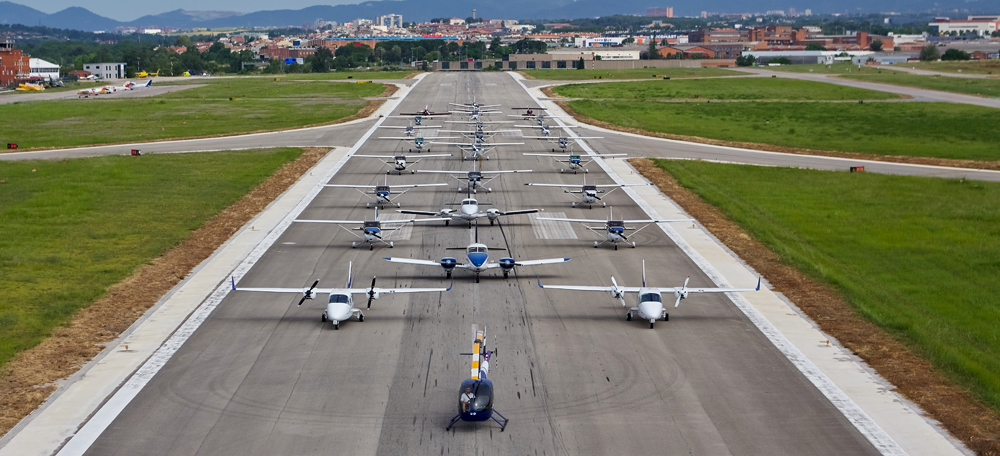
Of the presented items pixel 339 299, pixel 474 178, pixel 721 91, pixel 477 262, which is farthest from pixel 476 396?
pixel 721 91

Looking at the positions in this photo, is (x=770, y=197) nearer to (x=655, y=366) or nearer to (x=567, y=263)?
(x=567, y=263)

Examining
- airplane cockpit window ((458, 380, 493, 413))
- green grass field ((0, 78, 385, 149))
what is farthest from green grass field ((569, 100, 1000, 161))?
airplane cockpit window ((458, 380, 493, 413))

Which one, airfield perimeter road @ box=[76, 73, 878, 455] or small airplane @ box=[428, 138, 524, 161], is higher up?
small airplane @ box=[428, 138, 524, 161]

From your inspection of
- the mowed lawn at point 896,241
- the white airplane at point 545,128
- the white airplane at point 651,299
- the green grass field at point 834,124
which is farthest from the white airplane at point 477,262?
the green grass field at point 834,124

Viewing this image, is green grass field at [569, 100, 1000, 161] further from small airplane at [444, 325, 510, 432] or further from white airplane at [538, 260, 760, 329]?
small airplane at [444, 325, 510, 432]

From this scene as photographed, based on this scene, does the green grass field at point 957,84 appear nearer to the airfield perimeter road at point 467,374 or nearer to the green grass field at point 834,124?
the green grass field at point 834,124

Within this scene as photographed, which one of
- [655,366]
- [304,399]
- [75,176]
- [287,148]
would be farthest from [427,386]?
[287,148]

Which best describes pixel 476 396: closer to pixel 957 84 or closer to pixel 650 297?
pixel 650 297
